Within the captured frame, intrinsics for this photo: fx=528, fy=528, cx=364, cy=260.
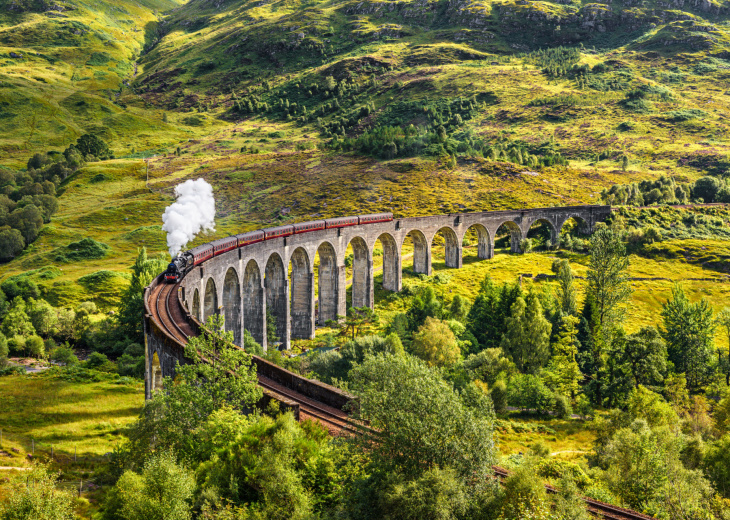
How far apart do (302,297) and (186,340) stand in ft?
109

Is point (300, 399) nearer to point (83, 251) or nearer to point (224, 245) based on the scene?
point (224, 245)

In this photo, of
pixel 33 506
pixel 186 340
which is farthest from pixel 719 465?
pixel 33 506

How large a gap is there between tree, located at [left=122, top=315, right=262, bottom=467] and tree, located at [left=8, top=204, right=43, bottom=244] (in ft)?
335

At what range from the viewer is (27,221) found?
11138cm

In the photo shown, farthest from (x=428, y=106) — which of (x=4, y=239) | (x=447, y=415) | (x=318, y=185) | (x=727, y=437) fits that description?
(x=447, y=415)

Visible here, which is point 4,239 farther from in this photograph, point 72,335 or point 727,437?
point 727,437

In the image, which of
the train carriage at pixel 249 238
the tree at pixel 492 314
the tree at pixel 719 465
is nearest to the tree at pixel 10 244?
the train carriage at pixel 249 238

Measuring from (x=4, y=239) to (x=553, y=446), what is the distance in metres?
107

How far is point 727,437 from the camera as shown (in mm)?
35375

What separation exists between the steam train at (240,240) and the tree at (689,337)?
39.1 meters

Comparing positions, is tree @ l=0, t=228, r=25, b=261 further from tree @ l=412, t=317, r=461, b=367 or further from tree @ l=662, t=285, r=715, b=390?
tree @ l=662, t=285, r=715, b=390

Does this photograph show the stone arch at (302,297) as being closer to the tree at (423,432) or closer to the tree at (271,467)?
the tree at (271,467)

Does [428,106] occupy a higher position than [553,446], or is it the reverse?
[428,106]

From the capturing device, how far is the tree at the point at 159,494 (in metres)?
19.8
